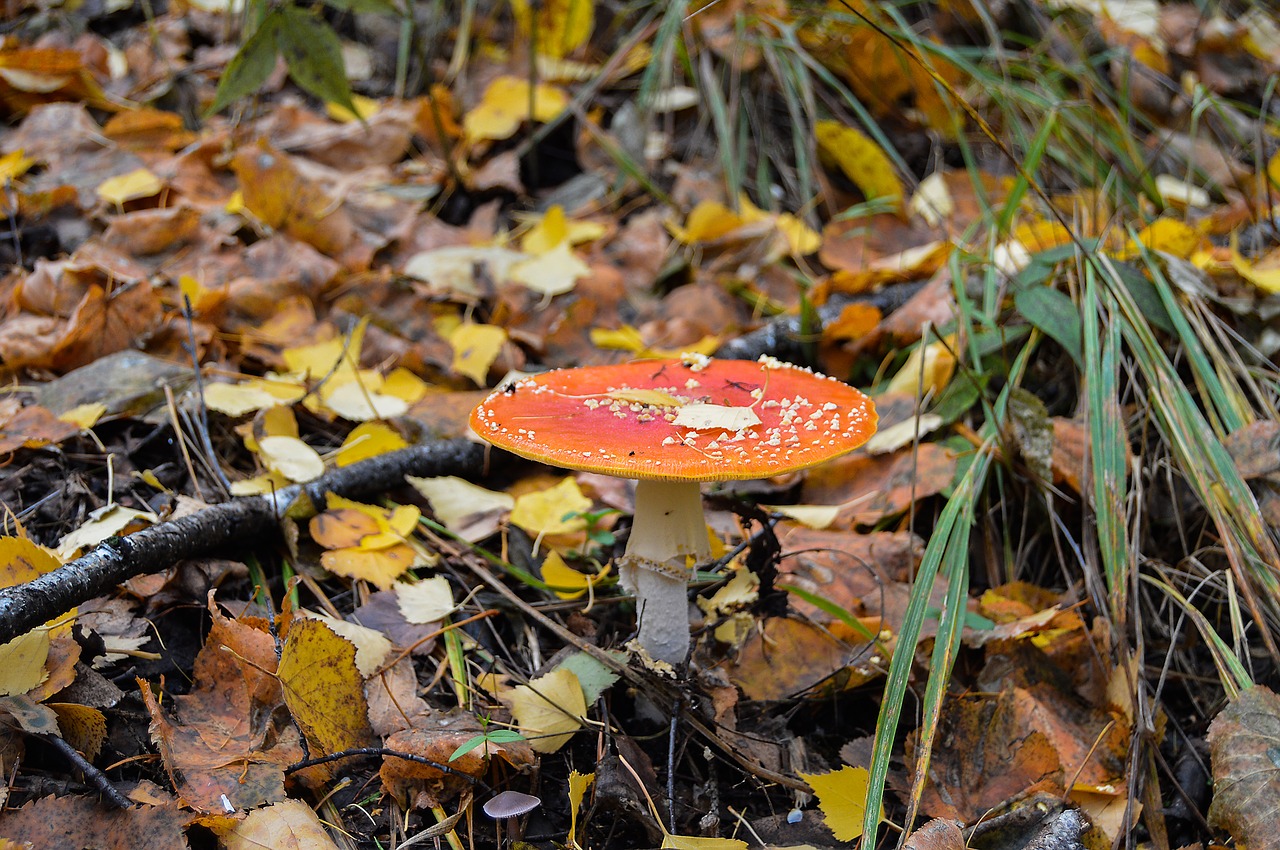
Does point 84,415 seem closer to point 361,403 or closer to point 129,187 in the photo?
point 361,403

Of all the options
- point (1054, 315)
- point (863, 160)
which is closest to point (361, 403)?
point (1054, 315)

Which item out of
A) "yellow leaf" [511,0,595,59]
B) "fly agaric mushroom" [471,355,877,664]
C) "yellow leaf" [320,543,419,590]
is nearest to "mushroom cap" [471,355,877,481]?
"fly agaric mushroom" [471,355,877,664]

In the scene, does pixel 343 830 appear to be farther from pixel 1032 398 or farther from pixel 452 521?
pixel 1032 398

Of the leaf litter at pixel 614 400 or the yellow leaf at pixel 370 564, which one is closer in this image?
the leaf litter at pixel 614 400

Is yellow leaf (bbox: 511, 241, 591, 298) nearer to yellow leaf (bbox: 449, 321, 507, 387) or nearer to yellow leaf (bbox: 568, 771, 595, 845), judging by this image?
yellow leaf (bbox: 449, 321, 507, 387)

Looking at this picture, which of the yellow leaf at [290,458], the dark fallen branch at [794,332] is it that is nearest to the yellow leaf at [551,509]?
the yellow leaf at [290,458]

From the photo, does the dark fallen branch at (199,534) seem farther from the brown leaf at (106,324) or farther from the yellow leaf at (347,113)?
the yellow leaf at (347,113)
